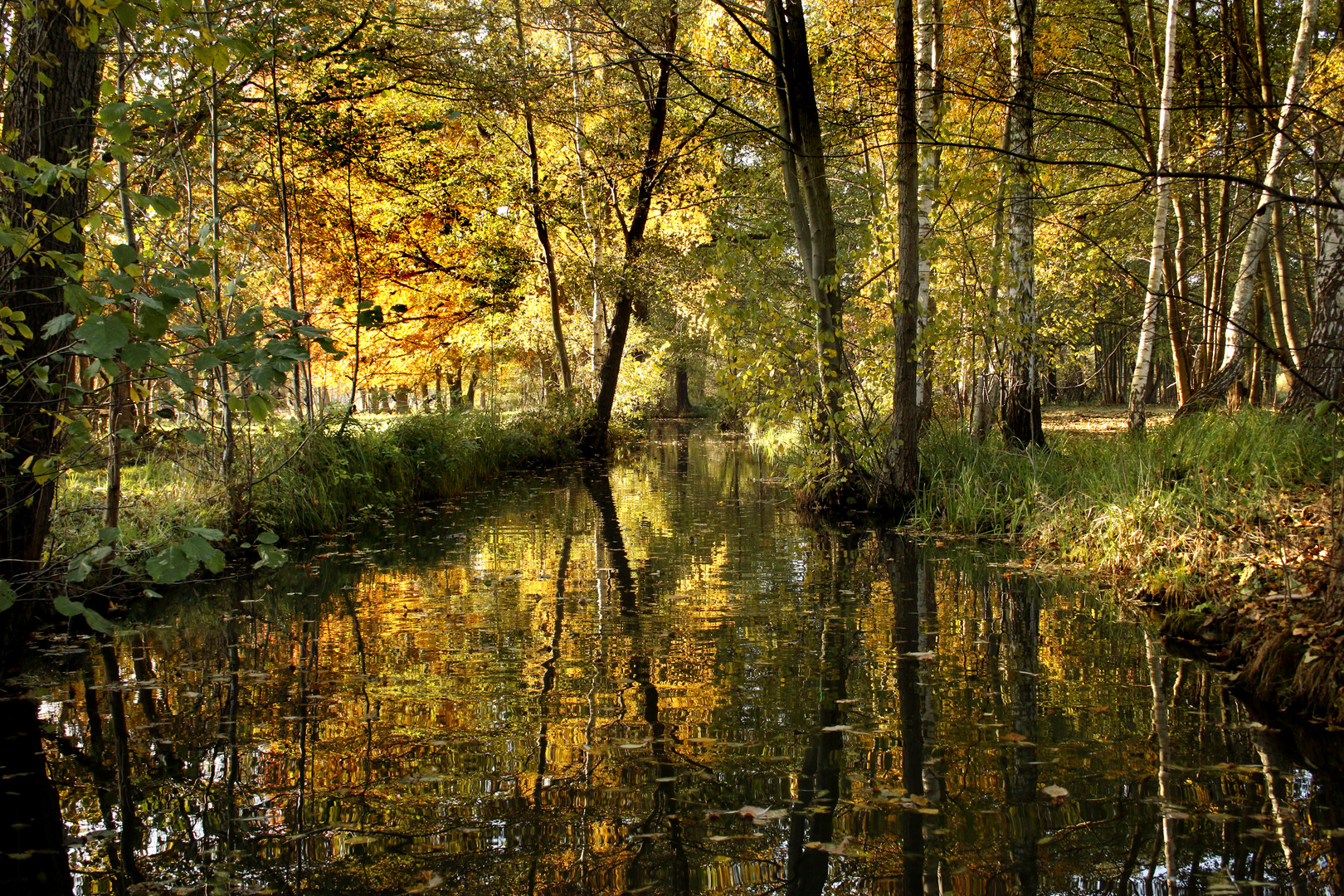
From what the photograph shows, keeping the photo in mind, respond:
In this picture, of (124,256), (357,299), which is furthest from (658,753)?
(357,299)

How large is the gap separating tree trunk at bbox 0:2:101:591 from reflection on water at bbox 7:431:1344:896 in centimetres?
98

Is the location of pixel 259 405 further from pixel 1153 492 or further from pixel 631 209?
pixel 631 209

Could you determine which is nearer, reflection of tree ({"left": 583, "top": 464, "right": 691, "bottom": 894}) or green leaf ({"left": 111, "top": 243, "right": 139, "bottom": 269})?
green leaf ({"left": 111, "top": 243, "right": 139, "bottom": 269})

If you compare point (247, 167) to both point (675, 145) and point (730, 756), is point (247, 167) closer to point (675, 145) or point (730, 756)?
point (675, 145)

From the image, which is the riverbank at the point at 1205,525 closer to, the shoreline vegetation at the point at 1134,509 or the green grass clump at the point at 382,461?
the shoreline vegetation at the point at 1134,509

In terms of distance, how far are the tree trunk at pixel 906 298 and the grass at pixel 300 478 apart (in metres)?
6.35

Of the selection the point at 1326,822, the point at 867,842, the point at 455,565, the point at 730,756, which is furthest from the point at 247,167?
the point at 1326,822

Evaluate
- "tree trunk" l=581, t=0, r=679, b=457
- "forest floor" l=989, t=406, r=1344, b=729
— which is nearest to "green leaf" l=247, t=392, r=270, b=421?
"forest floor" l=989, t=406, r=1344, b=729

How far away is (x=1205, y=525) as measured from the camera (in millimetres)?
6336

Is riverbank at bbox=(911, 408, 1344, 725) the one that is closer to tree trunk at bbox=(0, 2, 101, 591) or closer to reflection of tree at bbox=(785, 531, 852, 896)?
reflection of tree at bbox=(785, 531, 852, 896)

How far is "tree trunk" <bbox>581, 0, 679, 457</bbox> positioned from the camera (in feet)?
59.7

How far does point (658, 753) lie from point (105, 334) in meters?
2.69

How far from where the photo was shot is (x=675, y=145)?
17484 mm

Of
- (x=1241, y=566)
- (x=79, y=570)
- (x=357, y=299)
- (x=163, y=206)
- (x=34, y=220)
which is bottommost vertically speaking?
(x=1241, y=566)
